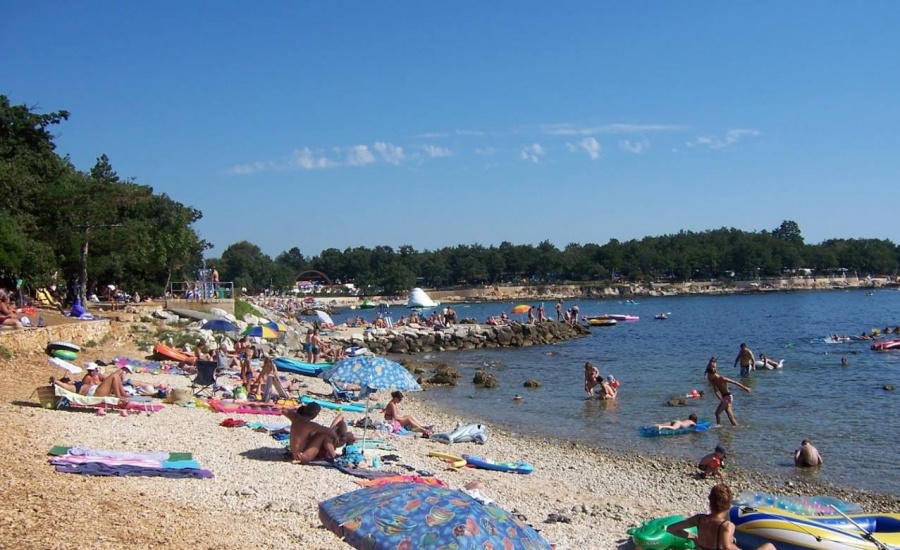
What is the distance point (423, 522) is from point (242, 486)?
5.08m

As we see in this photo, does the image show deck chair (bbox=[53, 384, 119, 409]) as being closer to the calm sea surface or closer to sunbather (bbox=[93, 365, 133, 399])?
sunbather (bbox=[93, 365, 133, 399])

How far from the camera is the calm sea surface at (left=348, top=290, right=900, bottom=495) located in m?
15.9

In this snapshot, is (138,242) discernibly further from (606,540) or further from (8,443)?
A: (606,540)

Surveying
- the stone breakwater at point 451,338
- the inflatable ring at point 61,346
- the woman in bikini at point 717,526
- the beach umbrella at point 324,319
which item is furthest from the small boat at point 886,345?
the inflatable ring at point 61,346

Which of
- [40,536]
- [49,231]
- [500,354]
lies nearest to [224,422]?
[40,536]

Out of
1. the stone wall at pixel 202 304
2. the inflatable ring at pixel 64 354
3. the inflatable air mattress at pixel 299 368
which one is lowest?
the inflatable air mattress at pixel 299 368

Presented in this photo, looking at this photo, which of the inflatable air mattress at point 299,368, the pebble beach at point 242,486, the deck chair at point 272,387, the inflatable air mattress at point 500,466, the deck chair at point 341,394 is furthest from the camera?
the inflatable air mattress at point 299,368

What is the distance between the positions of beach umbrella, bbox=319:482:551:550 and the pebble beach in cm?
200

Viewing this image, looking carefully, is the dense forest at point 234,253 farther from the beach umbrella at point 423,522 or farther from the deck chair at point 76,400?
the beach umbrella at point 423,522

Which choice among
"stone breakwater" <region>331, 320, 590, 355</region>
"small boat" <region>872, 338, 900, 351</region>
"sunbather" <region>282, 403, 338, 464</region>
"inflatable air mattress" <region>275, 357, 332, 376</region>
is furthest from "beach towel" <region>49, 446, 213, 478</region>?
"small boat" <region>872, 338, 900, 351</region>

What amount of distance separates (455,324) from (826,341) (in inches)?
842

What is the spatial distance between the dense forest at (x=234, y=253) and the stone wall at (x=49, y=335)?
3954 mm

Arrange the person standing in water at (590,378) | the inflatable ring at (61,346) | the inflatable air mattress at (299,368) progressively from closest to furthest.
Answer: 1. the inflatable ring at (61,346)
2. the person standing in water at (590,378)
3. the inflatable air mattress at (299,368)

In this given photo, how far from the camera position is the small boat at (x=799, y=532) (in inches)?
326
